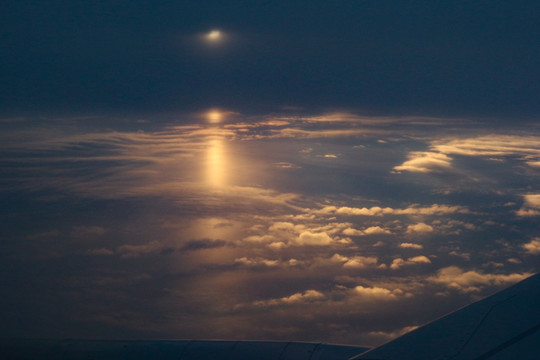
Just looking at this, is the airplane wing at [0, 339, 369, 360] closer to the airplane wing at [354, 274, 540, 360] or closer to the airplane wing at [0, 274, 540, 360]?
the airplane wing at [0, 274, 540, 360]

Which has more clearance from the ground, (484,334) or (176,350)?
(176,350)

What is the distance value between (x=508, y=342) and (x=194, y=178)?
3577 cm

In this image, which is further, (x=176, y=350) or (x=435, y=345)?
(x=176, y=350)

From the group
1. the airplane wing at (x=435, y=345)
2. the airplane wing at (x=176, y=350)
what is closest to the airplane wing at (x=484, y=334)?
the airplane wing at (x=435, y=345)


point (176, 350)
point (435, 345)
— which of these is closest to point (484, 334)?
point (435, 345)

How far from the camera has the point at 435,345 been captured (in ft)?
6.81

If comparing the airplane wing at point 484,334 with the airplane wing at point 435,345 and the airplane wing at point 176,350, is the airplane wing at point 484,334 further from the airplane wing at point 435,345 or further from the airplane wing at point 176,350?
the airplane wing at point 176,350

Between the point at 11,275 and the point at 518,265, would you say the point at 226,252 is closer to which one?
the point at 11,275

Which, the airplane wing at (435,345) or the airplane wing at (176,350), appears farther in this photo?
the airplane wing at (176,350)

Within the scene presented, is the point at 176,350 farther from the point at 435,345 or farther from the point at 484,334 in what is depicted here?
the point at 484,334

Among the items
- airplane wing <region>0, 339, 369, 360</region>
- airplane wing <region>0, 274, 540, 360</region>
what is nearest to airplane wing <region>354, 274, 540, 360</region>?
airplane wing <region>0, 274, 540, 360</region>

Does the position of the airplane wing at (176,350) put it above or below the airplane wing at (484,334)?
above

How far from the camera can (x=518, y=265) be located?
19188 mm

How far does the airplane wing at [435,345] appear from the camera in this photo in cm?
193
